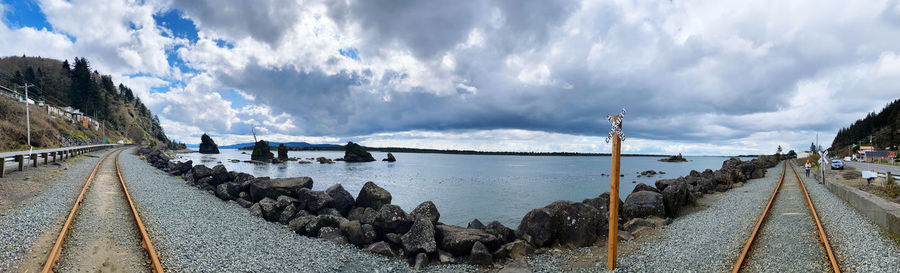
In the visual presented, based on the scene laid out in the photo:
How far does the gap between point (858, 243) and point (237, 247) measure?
15443 mm

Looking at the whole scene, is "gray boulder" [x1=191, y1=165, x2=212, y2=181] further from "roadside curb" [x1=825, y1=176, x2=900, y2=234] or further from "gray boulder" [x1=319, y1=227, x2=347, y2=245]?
"roadside curb" [x1=825, y1=176, x2=900, y2=234]

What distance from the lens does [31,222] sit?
31.3 feet

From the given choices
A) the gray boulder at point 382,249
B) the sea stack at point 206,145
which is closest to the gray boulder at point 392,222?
the gray boulder at point 382,249

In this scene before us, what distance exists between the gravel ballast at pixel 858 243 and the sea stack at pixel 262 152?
9180cm

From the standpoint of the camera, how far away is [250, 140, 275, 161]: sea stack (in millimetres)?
86500

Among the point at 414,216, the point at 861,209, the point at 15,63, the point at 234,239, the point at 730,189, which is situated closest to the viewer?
the point at 234,239

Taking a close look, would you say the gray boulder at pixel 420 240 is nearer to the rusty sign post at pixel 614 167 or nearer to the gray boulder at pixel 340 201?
the rusty sign post at pixel 614 167

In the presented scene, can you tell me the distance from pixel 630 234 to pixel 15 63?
238011mm

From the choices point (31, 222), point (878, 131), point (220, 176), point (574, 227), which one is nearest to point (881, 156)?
point (878, 131)

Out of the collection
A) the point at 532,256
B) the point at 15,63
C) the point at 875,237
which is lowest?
the point at 532,256

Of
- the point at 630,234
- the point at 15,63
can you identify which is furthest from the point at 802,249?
the point at 15,63

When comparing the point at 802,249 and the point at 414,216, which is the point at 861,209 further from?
the point at 414,216

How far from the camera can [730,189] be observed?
2697cm

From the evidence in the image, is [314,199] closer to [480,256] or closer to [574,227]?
[480,256]
